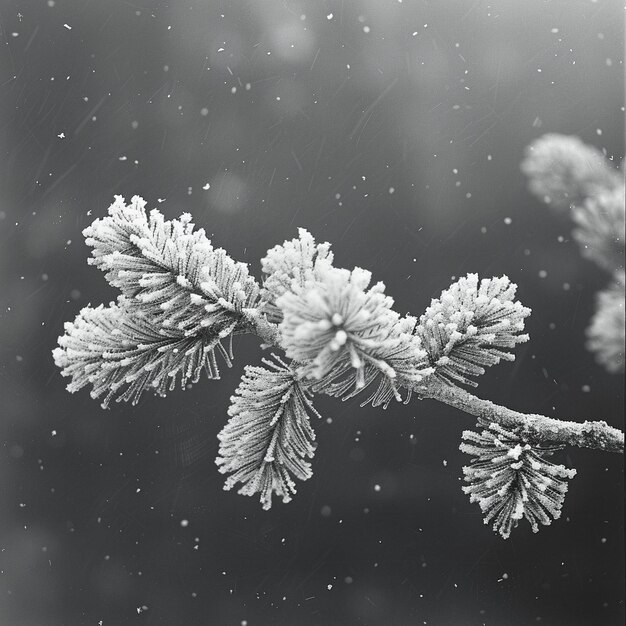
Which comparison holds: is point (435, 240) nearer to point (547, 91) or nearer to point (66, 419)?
point (547, 91)

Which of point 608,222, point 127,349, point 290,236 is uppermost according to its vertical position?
point 290,236

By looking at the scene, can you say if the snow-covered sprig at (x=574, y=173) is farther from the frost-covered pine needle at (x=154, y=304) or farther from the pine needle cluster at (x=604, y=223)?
the frost-covered pine needle at (x=154, y=304)

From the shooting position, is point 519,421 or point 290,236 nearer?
point 519,421

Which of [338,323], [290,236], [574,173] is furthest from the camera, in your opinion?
[290,236]

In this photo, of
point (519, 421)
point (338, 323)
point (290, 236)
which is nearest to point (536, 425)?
point (519, 421)

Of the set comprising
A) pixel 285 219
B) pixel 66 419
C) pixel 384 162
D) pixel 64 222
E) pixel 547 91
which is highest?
pixel 547 91

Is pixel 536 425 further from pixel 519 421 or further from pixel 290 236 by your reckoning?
pixel 290 236

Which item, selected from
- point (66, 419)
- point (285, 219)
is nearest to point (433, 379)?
point (285, 219)

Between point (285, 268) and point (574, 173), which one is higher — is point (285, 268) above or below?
below
